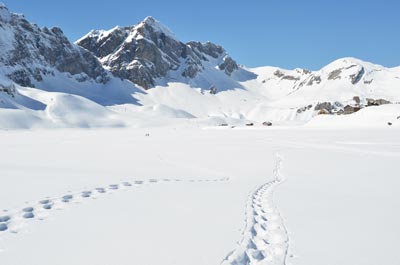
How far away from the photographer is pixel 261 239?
686cm

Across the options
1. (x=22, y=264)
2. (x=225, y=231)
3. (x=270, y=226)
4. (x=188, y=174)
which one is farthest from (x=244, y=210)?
(x=188, y=174)

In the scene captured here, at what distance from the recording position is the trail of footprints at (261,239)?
5.85m

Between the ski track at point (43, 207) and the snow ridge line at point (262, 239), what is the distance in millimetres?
3967

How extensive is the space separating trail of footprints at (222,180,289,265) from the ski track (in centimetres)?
399

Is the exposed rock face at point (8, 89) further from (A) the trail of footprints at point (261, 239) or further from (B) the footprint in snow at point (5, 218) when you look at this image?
(A) the trail of footprints at point (261, 239)

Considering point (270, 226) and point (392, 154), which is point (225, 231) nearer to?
point (270, 226)

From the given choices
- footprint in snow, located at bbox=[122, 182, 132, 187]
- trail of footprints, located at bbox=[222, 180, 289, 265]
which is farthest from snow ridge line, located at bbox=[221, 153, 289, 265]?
footprint in snow, located at bbox=[122, 182, 132, 187]

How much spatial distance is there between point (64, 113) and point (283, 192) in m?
136

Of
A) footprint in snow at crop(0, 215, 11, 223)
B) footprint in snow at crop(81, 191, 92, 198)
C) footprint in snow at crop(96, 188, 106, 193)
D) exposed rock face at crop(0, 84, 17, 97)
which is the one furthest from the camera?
exposed rock face at crop(0, 84, 17, 97)

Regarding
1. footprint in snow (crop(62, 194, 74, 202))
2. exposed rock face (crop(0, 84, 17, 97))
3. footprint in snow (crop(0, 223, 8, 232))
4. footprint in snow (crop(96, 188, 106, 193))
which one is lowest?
footprint in snow (crop(0, 223, 8, 232))

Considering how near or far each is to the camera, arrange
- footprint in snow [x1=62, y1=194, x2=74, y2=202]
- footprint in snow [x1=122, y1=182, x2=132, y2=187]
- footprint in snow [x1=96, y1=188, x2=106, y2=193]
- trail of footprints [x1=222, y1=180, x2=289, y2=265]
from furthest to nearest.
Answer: footprint in snow [x1=122, y1=182, x2=132, y2=187]
footprint in snow [x1=96, y1=188, x2=106, y2=193]
footprint in snow [x1=62, y1=194, x2=74, y2=202]
trail of footprints [x1=222, y1=180, x2=289, y2=265]

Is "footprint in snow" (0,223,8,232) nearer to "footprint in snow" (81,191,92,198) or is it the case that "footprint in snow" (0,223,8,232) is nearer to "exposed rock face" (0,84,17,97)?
"footprint in snow" (81,191,92,198)

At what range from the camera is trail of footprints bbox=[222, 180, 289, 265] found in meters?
5.85

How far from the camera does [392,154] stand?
77.4ft
